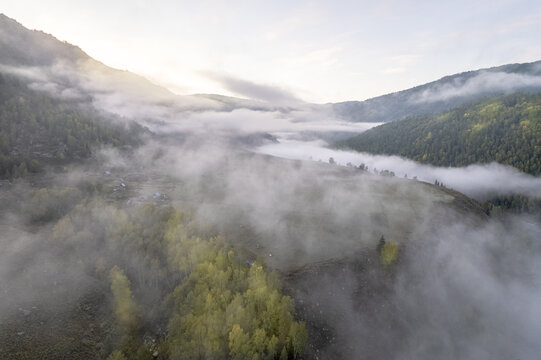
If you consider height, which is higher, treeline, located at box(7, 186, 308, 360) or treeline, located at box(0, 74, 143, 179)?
treeline, located at box(0, 74, 143, 179)

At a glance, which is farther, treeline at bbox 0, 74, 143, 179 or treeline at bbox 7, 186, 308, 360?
treeline at bbox 0, 74, 143, 179

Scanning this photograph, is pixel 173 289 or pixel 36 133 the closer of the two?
pixel 173 289

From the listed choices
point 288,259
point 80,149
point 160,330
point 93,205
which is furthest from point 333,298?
point 80,149

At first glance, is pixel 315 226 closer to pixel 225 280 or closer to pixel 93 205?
pixel 225 280

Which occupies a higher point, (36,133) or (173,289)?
(36,133)
